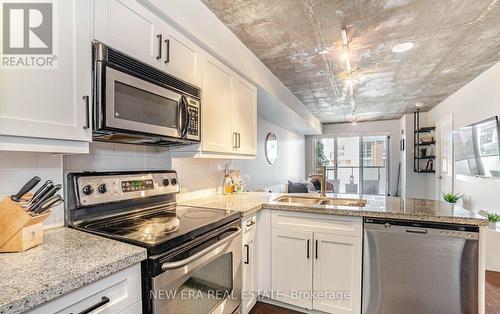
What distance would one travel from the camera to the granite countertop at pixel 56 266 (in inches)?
25.4

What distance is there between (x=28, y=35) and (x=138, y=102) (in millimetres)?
471

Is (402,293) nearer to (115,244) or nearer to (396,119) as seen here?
(115,244)

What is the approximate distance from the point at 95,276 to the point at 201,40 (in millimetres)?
1563

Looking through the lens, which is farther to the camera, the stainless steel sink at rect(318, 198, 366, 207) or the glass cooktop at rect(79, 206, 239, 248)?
the stainless steel sink at rect(318, 198, 366, 207)

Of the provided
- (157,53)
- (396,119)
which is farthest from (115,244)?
(396,119)

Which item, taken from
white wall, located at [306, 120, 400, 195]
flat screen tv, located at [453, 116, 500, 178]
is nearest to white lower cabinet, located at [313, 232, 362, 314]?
flat screen tv, located at [453, 116, 500, 178]

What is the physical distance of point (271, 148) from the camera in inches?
196

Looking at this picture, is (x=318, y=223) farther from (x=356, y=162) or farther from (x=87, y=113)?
(x=356, y=162)

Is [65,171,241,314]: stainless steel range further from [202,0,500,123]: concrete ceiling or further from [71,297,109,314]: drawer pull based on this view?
[202,0,500,123]: concrete ceiling

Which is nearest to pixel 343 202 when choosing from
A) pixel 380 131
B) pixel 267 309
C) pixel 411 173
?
pixel 267 309

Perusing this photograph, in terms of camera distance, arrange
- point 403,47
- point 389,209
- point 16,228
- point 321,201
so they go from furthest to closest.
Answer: point 403,47 < point 321,201 < point 389,209 < point 16,228

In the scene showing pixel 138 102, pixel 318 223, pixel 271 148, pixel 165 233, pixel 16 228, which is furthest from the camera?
pixel 271 148

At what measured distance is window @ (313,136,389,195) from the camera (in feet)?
23.1

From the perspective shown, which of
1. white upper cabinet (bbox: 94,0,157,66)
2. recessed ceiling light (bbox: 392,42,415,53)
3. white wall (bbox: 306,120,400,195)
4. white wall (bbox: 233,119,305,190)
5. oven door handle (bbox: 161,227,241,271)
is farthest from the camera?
white wall (bbox: 306,120,400,195)
